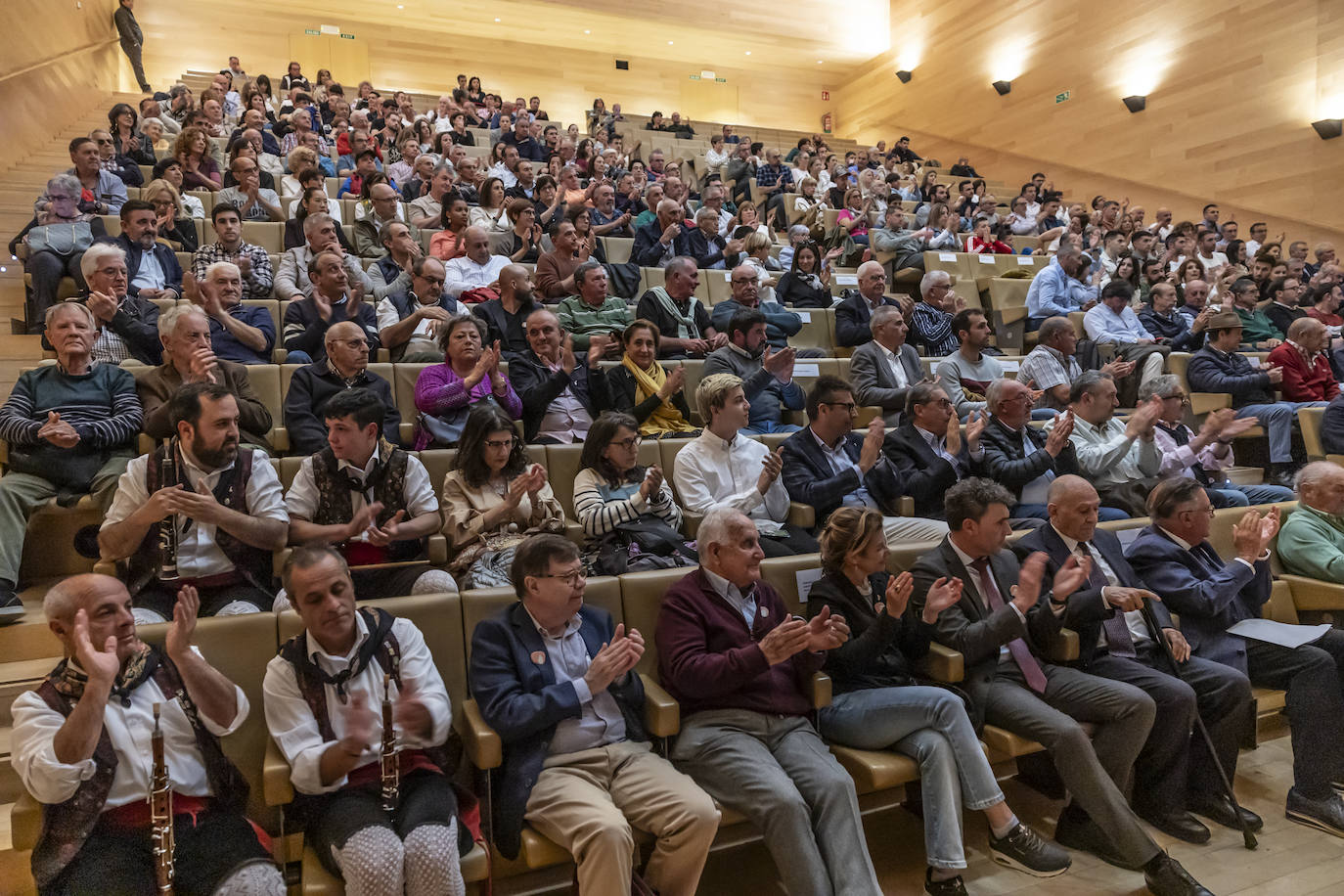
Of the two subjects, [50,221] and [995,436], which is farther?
[50,221]

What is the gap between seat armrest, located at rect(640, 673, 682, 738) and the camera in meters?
1.62

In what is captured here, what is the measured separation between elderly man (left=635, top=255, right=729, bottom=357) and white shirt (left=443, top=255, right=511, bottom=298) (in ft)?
2.26

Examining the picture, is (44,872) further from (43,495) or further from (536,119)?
(536,119)

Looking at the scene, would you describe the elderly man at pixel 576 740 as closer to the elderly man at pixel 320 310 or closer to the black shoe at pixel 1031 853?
the black shoe at pixel 1031 853

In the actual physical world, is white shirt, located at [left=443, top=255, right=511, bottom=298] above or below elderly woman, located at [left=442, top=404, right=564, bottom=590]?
above

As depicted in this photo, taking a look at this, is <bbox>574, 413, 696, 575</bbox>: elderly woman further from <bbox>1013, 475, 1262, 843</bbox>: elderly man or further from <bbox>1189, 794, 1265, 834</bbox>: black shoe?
<bbox>1189, 794, 1265, 834</bbox>: black shoe

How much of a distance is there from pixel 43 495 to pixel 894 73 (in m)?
12.0

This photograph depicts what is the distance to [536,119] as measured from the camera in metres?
8.39

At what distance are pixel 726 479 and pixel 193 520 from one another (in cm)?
137

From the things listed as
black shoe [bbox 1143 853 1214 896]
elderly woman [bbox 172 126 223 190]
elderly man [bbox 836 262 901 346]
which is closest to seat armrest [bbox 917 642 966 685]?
black shoe [bbox 1143 853 1214 896]

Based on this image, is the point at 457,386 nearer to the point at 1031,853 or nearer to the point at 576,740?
the point at 576,740

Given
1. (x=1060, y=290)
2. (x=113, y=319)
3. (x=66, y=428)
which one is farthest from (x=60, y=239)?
(x=1060, y=290)

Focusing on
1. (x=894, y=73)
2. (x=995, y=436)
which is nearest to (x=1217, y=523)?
(x=995, y=436)

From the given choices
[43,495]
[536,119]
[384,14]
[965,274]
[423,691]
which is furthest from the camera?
[384,14]
